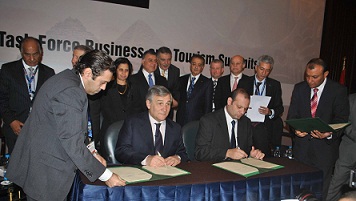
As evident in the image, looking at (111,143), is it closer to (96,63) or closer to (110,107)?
(110,107)

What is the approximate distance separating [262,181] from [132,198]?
96 cm

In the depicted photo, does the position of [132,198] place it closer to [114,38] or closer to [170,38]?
[114,38]

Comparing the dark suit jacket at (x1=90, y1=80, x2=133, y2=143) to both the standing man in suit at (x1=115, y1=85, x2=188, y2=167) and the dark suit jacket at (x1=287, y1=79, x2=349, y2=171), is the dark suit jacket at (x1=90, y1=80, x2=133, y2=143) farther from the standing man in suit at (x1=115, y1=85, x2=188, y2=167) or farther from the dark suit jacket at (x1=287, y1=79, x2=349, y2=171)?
the dark suit jacket at (x1=287, y1=79, x2=349, y2=171)

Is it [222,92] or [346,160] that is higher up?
[222,92]

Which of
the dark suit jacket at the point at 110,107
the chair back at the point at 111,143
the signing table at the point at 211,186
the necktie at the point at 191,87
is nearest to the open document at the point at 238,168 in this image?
the signing table at the point at 211,186

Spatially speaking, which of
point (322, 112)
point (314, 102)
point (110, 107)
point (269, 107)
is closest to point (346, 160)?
point (322, 112)

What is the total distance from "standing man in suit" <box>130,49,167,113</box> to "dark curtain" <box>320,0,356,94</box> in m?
5.29

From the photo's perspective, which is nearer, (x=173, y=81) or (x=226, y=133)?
(x=226, y=133)

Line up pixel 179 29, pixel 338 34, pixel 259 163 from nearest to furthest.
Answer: pixel 259 163 < pixel 179 29 < pixel 338 34

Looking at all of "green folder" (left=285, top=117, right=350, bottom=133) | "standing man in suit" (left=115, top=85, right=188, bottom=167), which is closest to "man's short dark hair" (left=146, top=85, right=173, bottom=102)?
"standing man in suit" (left=115, top=85, right=188, bottom=167)

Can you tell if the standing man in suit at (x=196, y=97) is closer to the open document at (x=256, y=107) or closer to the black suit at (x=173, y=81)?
the black suit at (x=173, y=81)

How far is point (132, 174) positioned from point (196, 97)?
2558mm

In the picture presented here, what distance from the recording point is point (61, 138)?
6.03ft

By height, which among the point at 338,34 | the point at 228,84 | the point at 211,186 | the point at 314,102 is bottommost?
the point at 211,186
